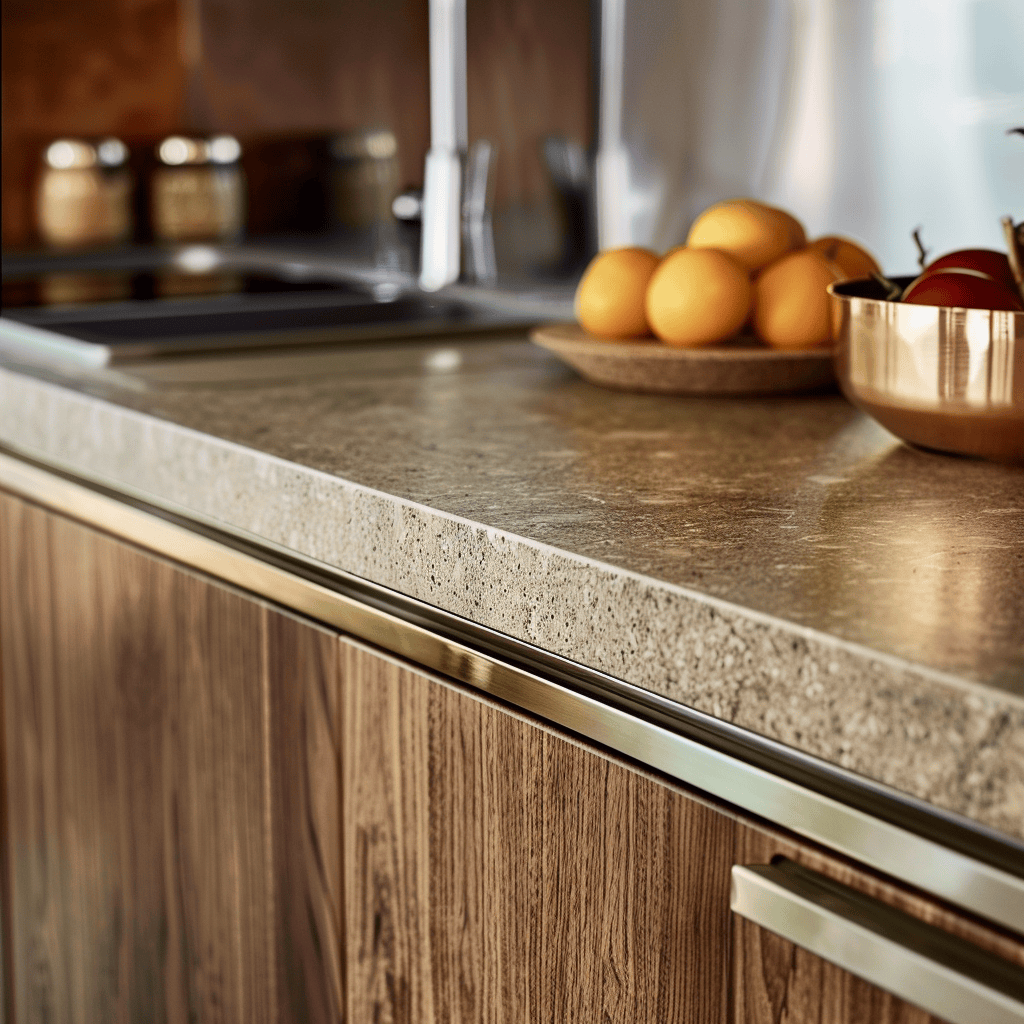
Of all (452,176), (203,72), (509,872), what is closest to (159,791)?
(509,872)

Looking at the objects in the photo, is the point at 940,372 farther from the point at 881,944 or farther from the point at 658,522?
the point at 881,944

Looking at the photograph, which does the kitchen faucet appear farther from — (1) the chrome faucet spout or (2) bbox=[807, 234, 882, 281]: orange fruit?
(2) bbox=[807, 234, 882, 281]: orange fruit

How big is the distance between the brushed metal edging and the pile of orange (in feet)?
1.26

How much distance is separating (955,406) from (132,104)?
1.85 m

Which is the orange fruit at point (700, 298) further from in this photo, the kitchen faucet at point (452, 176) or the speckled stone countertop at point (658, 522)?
the kitchen faucet at point (452, 176)

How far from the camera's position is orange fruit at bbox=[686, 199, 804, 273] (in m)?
1.18

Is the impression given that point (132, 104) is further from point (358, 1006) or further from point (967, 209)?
point (358, 1006)

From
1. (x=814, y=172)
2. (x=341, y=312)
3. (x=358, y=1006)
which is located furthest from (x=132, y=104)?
(x=358, y=1006)

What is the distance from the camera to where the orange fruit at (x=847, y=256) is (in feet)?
3.84

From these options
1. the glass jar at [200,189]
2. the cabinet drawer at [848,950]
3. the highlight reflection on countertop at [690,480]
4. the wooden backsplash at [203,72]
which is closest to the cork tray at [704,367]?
the highlight reflection on countertop at [690,480]

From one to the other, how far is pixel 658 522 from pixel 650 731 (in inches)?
4.8

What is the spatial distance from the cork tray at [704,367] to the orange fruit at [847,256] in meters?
0.07

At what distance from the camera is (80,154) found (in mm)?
2307

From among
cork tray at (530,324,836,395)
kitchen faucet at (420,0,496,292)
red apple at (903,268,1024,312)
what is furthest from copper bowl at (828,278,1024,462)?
kitchen faucet at (420,0,496,292)
